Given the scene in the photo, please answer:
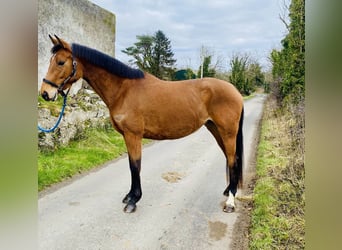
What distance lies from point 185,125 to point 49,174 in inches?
84.5

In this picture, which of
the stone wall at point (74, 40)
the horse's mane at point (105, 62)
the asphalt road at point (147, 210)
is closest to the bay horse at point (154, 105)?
the horse's mane at point (105, 62)

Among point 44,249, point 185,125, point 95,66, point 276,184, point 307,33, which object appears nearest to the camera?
point 307,33

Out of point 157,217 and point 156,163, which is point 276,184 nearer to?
point 157,217

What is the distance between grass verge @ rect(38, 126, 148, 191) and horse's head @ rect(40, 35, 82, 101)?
174cm

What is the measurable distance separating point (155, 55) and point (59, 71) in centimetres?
129

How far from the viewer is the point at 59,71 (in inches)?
91.0

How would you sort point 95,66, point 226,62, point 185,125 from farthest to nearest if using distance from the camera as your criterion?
point 226,62, point 185,125, point 95,66

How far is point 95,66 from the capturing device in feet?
8.68

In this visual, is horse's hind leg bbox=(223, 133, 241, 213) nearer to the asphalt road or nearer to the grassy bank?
the asphalt road

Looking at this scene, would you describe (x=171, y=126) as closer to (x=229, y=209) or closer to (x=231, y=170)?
(x=231, y=170)

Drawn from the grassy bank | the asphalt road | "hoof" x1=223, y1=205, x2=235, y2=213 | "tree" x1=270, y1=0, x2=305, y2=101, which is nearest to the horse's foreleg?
the asphalt road

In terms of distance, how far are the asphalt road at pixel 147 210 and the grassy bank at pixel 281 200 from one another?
292mm

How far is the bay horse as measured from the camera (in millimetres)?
2666
